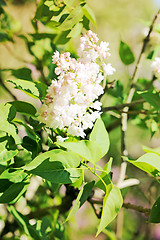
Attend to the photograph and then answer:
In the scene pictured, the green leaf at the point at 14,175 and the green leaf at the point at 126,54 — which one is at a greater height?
the green leaf at the point at 14,175

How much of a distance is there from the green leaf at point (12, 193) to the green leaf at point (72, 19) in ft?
0.59

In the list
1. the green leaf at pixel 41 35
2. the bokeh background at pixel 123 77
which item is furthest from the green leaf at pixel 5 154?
the green leaf at pixel 41 35

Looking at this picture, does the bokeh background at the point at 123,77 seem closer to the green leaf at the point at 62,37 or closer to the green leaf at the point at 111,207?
the green leaf at the point at 62,37

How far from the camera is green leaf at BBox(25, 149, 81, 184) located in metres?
0.25

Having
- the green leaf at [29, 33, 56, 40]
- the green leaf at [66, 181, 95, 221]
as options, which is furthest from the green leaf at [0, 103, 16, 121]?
the green leaf at [29, 33, 56, 40]

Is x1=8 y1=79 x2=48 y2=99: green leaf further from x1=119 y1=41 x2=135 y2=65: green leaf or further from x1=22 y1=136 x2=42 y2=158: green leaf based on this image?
x1=119 y1=41 x2=135 y2=65: green leaf

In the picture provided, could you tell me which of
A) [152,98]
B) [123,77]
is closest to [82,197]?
[152,98]

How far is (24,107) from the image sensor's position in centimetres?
31

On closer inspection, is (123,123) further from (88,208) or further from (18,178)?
A: (88,208)

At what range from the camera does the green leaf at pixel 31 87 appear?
0.29 m

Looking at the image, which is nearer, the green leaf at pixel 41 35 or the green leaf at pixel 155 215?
the green leaf at pixel 155 215

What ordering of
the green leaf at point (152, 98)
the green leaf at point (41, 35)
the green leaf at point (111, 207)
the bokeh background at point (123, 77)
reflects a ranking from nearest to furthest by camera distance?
1. the green leaf at point (111, 207)
2. the green leaf at point (152, 98)
3. the green leaf at point (41, 35)
4. the bokeh background at point (123, 77)

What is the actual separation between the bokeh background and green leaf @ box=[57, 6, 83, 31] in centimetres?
10

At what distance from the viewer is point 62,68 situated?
0.28 metres
